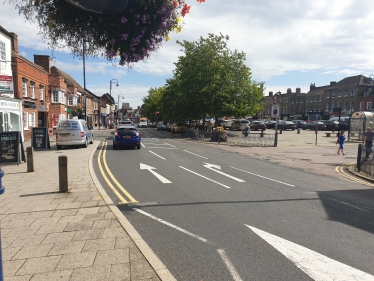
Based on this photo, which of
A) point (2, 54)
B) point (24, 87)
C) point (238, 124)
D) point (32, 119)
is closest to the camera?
point (2, 54)

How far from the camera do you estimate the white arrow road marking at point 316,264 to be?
12.1 ft

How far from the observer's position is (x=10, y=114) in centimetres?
2125

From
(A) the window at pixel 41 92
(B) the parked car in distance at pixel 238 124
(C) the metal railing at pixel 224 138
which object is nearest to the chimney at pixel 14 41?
(A) the window at pixel 41 92

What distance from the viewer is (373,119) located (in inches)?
1125

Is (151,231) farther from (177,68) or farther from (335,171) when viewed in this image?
(177,68)

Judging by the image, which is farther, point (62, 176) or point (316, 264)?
point (62, 176)

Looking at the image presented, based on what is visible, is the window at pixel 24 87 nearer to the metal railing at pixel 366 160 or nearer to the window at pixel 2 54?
the window at pixel 2 54

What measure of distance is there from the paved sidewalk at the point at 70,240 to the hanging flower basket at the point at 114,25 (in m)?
2.78

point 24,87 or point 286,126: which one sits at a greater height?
point 24,87

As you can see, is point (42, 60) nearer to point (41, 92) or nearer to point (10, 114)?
point (41, 92)

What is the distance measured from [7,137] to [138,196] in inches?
310

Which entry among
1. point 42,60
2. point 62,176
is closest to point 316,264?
point 62,176

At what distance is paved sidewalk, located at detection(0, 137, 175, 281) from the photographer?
12.0ft

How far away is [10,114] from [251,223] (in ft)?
68.9
